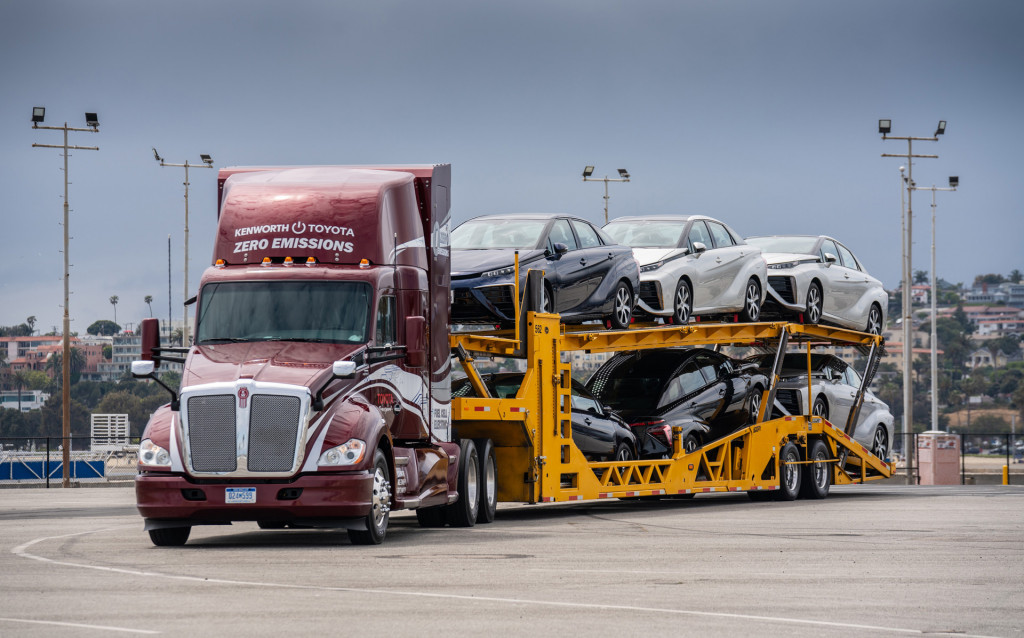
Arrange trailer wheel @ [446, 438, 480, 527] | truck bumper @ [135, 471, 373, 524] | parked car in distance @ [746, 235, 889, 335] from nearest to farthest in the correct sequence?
truck bumper @ [135, 471, 373, 524] → trailer wheel @ [446, 438, 480, 527] → parked car in distance @ [746, 235, 889, 335]

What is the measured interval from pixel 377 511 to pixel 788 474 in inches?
461

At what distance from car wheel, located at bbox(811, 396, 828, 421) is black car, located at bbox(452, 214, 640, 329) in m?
6.22

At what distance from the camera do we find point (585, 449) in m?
20.3

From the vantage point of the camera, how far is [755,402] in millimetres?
24109

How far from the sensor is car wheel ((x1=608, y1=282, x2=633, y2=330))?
20.6m

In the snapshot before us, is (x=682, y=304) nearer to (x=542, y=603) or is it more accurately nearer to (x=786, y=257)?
(x=786, y=257)

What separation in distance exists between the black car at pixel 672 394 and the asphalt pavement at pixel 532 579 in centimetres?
320

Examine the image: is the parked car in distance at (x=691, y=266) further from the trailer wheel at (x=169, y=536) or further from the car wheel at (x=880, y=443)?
the trailer wheel at (x=169, y=536)

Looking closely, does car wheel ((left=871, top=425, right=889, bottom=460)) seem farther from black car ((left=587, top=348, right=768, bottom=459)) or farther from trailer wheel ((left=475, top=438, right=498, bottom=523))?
trailer wheel ((left=475, top=438, right=498, bottom=523))

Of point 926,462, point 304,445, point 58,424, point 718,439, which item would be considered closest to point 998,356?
point 58,424

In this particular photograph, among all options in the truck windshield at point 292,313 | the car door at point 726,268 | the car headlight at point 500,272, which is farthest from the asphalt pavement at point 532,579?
the car door at point 726,268

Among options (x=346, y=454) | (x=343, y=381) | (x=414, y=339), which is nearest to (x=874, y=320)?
(x=414, y=339)

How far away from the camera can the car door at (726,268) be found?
74.7ft

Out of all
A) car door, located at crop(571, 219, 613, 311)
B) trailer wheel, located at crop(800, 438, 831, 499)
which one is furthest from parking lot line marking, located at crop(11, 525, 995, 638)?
trailer wheel, located at crop(800, 438, 831, 499)
